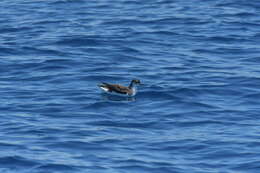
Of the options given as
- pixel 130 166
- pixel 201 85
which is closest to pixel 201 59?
pixel 201 85

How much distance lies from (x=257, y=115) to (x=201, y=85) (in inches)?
131

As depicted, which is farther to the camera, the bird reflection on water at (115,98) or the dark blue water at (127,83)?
the bird reflection on water at (115,98)

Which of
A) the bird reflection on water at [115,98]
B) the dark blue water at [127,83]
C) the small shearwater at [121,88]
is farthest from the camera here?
the small shearwater at [121,88]

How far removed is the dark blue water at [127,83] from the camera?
63.0 feet

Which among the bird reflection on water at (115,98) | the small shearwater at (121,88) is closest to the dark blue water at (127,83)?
the bird reflection on water at (115,98)

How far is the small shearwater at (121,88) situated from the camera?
987 inches

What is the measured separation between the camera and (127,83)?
2717 centimetres

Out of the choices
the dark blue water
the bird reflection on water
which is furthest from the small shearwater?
the dark blue water

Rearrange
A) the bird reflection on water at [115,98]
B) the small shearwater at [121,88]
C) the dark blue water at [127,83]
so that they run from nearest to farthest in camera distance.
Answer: the dark blue water at [127,83], the bird reflection on water at [115,98], the small shearwater at [121,88]

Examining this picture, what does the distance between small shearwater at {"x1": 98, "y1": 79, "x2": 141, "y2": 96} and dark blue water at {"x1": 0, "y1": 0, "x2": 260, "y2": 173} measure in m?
0.25

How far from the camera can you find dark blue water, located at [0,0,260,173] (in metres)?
19.2

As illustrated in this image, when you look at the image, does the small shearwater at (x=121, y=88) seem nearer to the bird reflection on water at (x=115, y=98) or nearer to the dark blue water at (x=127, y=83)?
the bird reflection on water at (x=115, y=98)

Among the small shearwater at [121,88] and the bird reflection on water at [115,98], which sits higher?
the small shearwater at [121,88]

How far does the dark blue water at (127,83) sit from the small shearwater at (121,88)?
0.81 ft
